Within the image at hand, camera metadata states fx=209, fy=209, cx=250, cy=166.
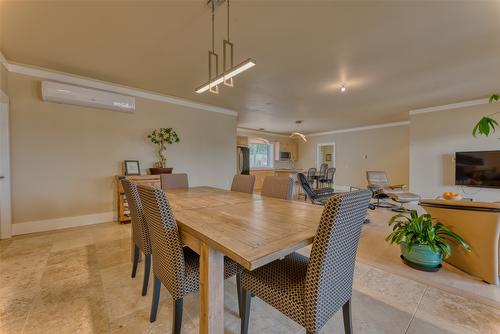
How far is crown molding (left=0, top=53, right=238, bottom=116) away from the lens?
123 inches

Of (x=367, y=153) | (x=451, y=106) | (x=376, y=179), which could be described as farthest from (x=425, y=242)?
(x=367, y=153)

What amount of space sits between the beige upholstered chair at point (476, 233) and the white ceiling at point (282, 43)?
6.18ft

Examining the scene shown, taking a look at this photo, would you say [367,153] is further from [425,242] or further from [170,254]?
[170,254]

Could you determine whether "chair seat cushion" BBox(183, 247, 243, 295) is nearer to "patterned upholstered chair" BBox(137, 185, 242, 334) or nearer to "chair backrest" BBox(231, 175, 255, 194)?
"patterned upholstered chair" BBox(137, 185, 242, 334)

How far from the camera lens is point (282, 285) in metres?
1.13

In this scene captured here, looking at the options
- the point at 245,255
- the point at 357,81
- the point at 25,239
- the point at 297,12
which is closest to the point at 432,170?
the point at 357,81

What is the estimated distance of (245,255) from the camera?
0.86 meters

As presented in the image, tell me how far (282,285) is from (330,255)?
0.34 metres

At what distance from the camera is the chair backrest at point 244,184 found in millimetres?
2750

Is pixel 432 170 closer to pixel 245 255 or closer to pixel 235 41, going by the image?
pixel 235 41

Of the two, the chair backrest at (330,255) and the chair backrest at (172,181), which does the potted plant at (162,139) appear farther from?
the chair backrest at (330,255)

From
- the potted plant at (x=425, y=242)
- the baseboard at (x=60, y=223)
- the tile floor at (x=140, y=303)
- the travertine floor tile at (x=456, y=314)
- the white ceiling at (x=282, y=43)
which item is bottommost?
the tile floor at (x=140, y=303)

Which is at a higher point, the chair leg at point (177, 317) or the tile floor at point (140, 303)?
the chair leg at point (177, 317)

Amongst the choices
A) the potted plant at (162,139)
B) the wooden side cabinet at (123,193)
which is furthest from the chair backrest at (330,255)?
the potted plant at (162,139)
